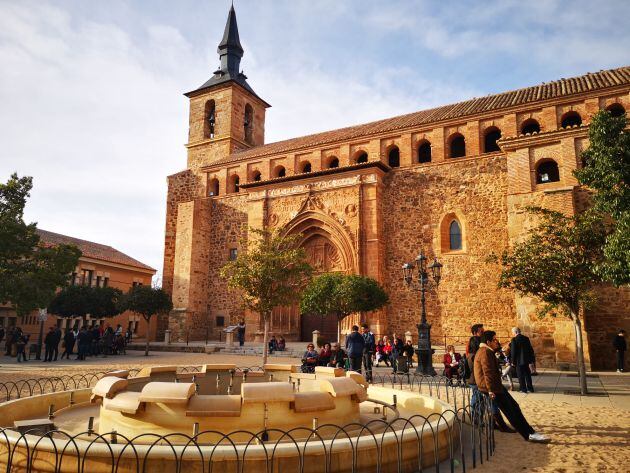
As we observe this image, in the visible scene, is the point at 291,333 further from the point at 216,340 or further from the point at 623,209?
the point at 623,209

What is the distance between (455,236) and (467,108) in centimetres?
659

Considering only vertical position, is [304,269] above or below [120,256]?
below

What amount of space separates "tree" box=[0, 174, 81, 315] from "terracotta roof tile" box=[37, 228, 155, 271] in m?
13.3

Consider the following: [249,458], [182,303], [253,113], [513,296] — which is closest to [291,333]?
[182,303]

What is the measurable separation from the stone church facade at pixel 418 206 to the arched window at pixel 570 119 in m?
0.05

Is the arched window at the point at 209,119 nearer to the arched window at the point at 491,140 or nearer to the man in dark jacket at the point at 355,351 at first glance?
the arched window at the point at 491,140

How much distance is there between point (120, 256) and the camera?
3691 cm

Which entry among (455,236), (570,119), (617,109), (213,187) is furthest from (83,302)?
(617,109)

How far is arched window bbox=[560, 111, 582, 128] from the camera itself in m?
18.9

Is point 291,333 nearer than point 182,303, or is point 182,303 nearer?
point 291,333

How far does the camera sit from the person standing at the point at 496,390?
599 cm

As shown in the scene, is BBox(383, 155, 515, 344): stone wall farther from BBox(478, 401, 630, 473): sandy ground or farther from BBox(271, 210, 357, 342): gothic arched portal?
BBox(478, 401, 630, 473): sandy ground

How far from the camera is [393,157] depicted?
75.7 feet

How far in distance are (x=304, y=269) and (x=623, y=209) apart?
30.0 feet
